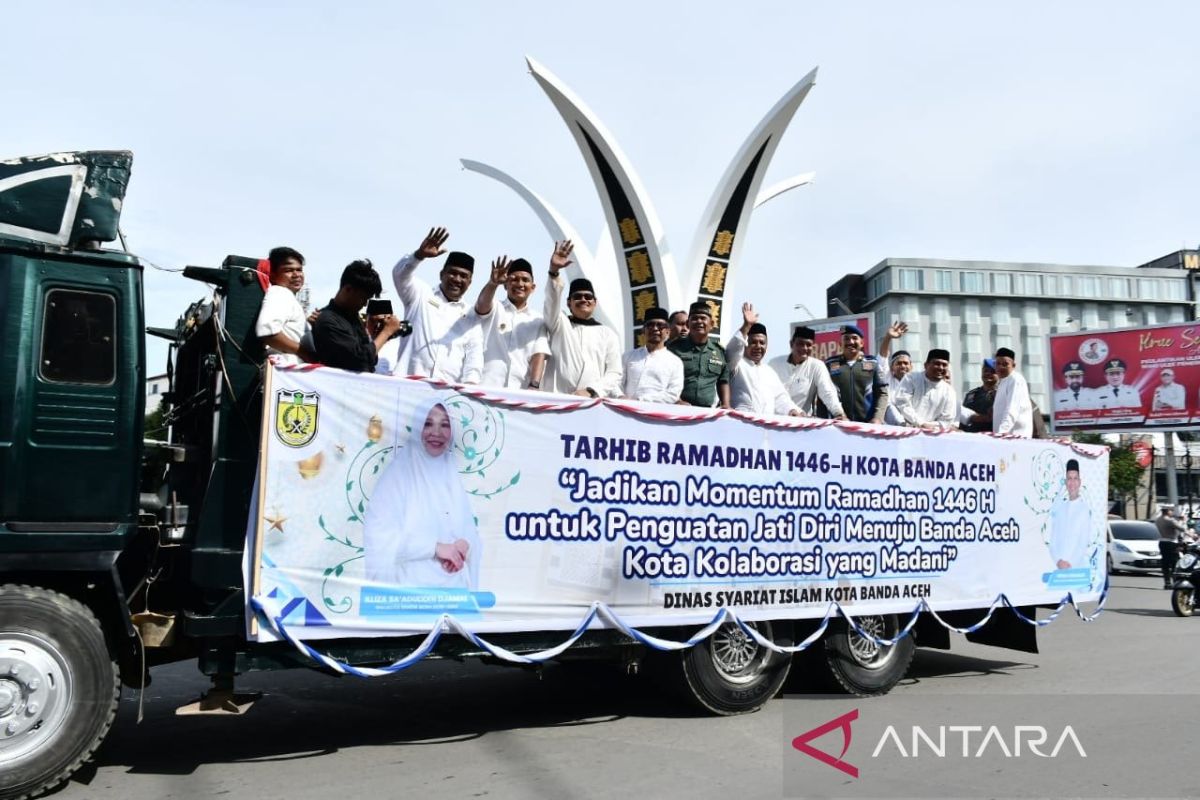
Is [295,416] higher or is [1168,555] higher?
[295,416]

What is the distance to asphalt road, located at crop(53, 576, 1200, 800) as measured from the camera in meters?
5.00

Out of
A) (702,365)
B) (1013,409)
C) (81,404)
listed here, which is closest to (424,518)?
(81,404)

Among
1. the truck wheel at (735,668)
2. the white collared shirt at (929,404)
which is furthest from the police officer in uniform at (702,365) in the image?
the white collared shirt at (929,404)

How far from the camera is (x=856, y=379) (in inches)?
372

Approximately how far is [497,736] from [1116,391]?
3395 centimetres

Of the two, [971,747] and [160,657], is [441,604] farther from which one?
[971,747]

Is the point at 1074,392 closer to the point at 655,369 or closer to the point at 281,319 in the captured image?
the point at 655,369

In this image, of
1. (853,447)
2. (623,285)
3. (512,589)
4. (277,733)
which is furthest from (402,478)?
(623,285)

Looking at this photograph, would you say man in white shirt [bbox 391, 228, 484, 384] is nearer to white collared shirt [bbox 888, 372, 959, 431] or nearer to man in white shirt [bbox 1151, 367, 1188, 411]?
white collared shirt [bbox 888, 372, 959, 431]

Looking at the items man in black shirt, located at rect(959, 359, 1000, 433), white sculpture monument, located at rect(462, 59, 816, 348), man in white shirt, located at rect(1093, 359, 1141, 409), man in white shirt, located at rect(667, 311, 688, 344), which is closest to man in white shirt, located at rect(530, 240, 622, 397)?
man in white shirt, located at rect(667, 311, 688, 344)

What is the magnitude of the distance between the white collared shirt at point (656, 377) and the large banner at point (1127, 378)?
3132cm

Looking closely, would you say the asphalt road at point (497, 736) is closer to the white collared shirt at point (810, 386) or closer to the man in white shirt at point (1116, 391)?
the white collared shirt at point (810, 386)

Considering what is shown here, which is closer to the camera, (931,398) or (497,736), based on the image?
(497,736)

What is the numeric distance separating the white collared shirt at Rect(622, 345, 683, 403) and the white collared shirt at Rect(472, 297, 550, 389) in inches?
31.0
